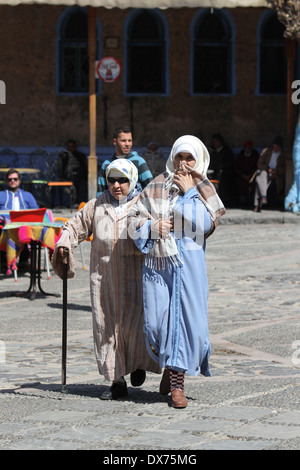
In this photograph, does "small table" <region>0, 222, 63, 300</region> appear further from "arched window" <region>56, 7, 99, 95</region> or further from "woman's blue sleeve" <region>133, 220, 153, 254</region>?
"arched window" <region>56, 7, 99, 95</region>

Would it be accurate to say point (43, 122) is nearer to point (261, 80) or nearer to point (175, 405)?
point (261, 80)

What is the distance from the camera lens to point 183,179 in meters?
6.93

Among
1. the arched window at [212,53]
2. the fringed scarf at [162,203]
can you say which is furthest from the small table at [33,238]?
the arched window at [212,53]

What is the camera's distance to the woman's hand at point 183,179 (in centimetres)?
693

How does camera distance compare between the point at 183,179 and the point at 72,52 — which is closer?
the point at 183,179

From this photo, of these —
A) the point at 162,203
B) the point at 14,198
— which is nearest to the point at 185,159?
the point at 162,203

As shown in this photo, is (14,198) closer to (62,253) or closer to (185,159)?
(62,253)

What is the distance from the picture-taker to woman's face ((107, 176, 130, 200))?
723cm

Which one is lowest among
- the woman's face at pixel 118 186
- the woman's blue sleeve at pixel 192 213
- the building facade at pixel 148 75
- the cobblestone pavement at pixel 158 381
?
the cobblestone pavement at pixel 158 381

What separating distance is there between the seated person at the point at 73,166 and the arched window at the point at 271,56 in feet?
12.8

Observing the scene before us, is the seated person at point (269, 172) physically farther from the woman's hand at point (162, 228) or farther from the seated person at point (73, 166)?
the woman's hand at point (162, 228)

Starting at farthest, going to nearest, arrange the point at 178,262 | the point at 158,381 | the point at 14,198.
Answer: the point at 14,198 < the point at 158,381 < the point at 178,262

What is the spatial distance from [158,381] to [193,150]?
67.4 inches

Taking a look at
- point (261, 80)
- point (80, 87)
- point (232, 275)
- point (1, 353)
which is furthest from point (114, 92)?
point (1, 353)
